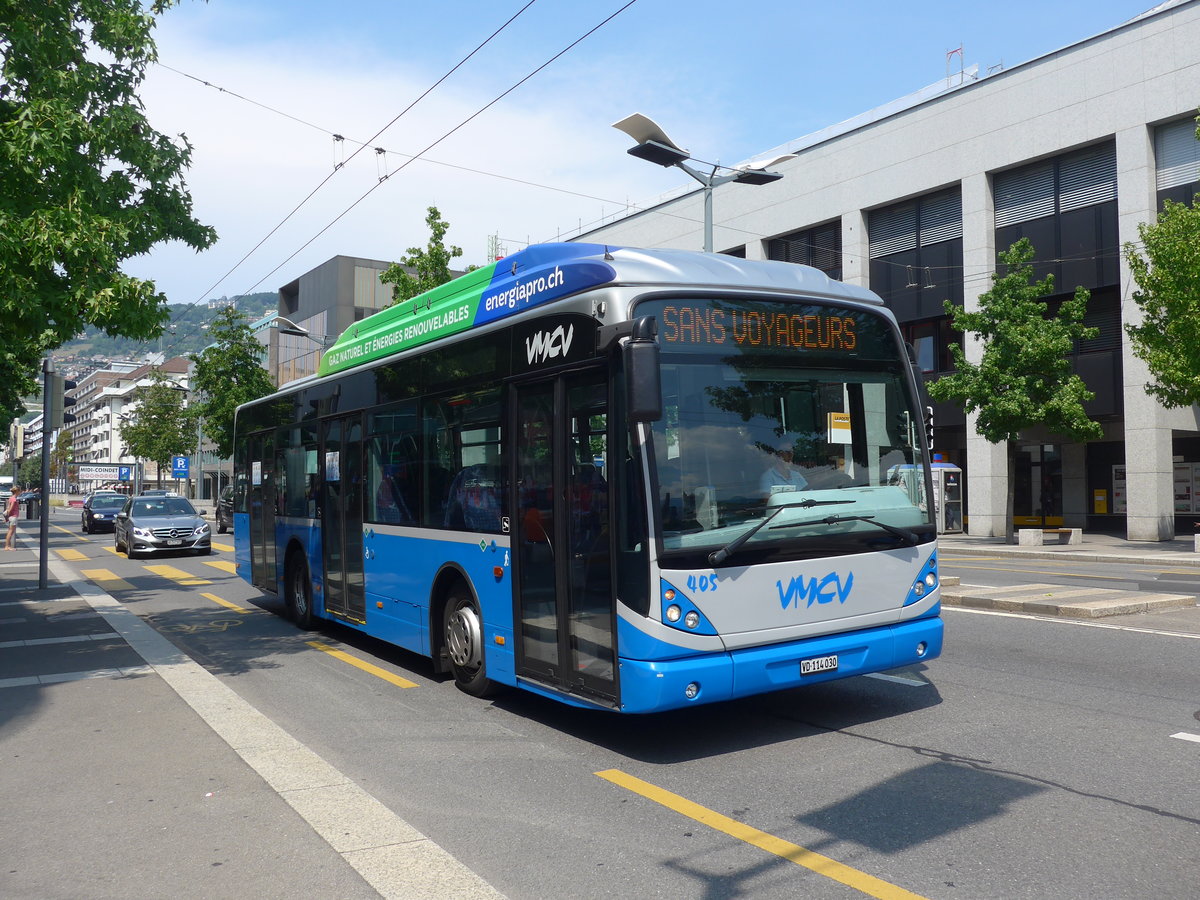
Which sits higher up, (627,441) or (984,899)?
(627,441)

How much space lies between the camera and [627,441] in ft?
19.8

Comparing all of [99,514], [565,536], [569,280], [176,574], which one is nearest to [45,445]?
[176,574]

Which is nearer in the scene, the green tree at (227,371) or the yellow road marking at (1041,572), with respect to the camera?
the yellow road marking at (1041,572)

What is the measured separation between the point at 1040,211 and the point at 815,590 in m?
27.9

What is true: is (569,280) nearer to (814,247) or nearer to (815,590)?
(815,590)

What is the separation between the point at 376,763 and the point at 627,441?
245 centimetres

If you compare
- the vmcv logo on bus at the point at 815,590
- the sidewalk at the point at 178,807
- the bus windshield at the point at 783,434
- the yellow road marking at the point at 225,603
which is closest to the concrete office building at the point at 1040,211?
the yellow road marking at the point at 225,603

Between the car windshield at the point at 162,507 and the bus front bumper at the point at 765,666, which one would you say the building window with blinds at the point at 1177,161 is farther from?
the car windshield at the point at 162,507

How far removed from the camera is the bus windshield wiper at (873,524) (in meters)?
6.25

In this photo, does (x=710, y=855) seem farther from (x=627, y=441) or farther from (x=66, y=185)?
(x=66, y=185)

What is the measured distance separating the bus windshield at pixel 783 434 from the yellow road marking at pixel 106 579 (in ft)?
48.1

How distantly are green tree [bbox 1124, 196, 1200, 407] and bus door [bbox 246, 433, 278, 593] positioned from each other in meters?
19.9

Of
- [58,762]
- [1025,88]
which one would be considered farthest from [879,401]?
[1025,88]

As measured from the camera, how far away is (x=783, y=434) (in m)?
6.32
